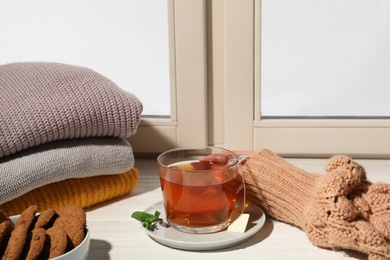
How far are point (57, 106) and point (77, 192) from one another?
129mm

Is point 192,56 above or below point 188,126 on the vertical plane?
above

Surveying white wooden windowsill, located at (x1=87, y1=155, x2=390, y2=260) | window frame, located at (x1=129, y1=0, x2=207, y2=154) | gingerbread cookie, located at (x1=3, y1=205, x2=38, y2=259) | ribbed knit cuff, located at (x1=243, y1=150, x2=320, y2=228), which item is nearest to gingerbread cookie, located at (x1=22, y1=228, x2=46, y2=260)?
gingerbread cookie, located at (x1=3, y1=205, x2=38, y2=259)

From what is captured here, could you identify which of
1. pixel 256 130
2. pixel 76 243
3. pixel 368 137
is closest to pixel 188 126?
pixel 256 130

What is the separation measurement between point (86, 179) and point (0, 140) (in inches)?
5.9

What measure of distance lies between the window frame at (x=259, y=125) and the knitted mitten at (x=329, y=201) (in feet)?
0.77

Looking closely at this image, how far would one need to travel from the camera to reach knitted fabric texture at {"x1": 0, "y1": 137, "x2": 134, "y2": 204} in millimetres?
738

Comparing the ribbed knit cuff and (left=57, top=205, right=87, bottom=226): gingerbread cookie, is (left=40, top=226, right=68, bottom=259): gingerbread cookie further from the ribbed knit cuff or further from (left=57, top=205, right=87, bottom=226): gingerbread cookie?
the ribbed knit cuff

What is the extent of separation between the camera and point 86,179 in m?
0.83

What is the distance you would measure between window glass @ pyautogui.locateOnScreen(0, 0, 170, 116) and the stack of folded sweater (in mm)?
204

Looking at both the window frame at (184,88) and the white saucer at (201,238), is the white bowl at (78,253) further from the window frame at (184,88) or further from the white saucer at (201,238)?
the window frame at (184,88)

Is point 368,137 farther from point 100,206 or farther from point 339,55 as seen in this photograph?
point 100,206

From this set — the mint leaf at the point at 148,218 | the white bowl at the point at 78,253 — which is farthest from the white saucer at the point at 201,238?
the white bowl at the point at 78,253

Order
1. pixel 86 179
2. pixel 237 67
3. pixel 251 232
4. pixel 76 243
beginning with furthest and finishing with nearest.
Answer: pixel 237 67
pixel 86 179
pixel 251 232
pixel 76 243

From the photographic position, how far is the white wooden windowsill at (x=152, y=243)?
69 centimetres
